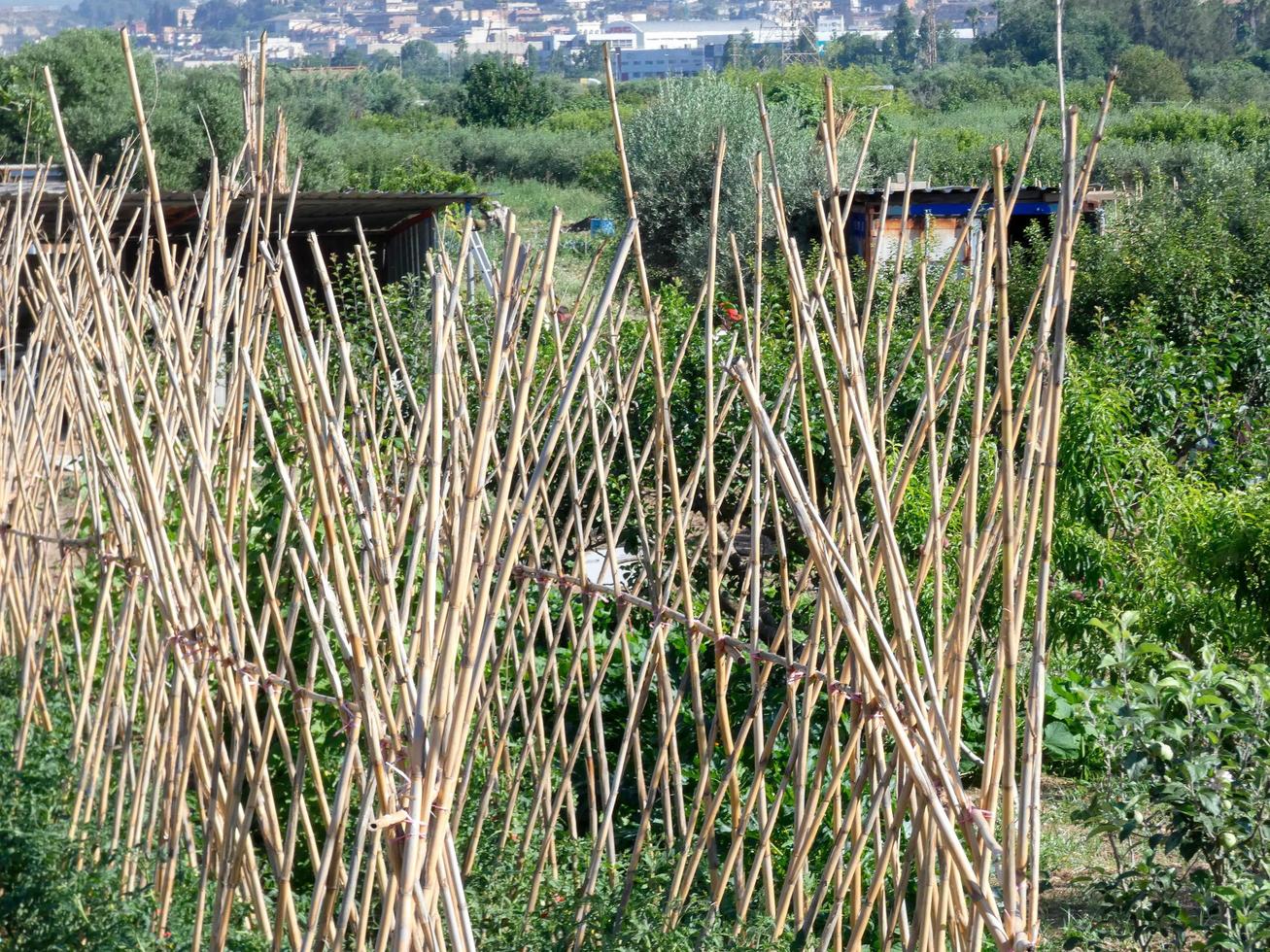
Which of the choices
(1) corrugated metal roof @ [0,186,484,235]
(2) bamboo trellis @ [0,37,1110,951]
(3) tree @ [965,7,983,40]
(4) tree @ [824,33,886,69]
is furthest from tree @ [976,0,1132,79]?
(2) bamboo trellis @ [0,37,1110,951]

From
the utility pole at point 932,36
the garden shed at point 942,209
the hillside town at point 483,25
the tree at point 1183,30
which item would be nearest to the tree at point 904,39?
the utility pole at point 932,36

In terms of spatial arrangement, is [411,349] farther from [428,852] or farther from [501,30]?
[501,30]

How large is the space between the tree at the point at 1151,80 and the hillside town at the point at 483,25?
47954 mm

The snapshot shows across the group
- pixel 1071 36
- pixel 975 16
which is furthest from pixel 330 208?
pixel 975 16

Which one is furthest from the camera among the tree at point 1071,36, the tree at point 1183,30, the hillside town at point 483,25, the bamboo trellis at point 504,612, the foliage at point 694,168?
the hillside town at point 483,25

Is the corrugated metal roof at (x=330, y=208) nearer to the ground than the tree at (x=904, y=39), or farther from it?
nearer to the ground

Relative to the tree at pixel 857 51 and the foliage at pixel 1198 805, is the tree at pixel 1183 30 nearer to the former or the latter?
the tree at pixel 857 51

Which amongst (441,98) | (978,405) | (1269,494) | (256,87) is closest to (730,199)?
(1269,494)

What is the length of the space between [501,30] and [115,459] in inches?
5211

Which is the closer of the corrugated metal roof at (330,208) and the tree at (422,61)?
the corrugated metal roof at (330,208)

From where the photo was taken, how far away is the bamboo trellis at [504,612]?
1334 mm

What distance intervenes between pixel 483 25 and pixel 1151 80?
111 metres

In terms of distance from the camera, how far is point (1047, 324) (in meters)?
1.45

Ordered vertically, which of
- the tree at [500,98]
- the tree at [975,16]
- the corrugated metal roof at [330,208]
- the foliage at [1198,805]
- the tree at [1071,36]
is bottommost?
the foliage at [1198,805]
